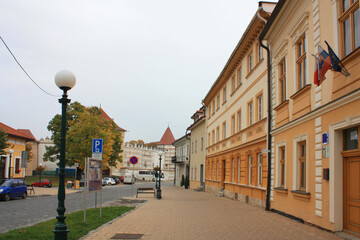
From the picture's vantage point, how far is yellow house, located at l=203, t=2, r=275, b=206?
18.4 metres

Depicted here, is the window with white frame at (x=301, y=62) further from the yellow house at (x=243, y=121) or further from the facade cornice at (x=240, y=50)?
the facade cornice at (x=240, y=50)

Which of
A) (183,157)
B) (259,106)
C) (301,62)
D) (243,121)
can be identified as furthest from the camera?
(183,157)

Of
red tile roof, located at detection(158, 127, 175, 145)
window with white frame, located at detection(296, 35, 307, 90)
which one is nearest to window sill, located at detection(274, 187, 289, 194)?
window with white frame, located at detection(296, 35, 307, 90)

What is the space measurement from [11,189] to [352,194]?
20454 mm

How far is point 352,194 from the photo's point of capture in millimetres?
8875

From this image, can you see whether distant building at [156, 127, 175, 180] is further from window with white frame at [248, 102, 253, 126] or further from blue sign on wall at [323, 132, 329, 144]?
blue sign on wall at [323, 132, 329, 144]

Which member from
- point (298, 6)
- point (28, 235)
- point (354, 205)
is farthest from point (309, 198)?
point (28, 235)

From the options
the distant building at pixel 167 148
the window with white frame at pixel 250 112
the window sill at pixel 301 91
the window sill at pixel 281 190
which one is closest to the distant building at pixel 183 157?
the window with white frame at pixel 250 112

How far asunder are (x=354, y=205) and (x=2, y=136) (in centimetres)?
2939

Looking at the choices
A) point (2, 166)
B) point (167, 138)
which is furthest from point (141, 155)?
point (2, 166)

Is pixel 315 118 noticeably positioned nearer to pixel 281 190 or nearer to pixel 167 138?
pixel 281 190

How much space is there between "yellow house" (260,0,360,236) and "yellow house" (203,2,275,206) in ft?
7.55

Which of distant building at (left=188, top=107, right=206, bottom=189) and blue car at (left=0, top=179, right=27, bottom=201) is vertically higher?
distant building at (left=188, top=107, right=206, bottom=189)

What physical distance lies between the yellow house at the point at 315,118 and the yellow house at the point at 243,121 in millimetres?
2300
